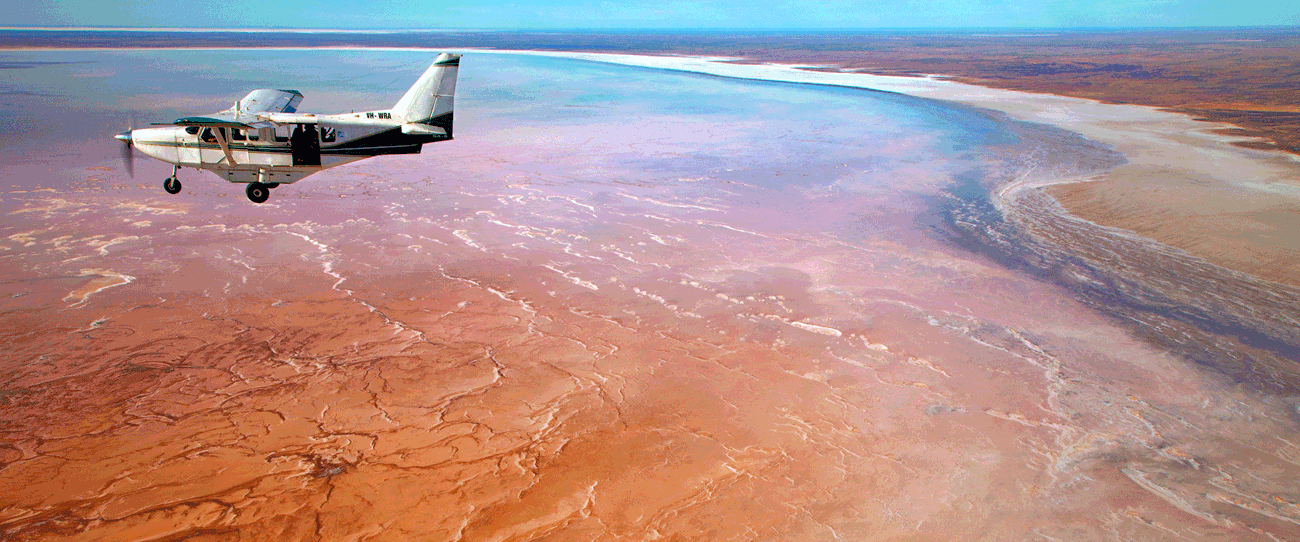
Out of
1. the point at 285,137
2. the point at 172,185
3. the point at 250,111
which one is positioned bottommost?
the point at 172,185

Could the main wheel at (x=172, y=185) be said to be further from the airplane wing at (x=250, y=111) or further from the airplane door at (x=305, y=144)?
the airplane door at (x=305, y=144)

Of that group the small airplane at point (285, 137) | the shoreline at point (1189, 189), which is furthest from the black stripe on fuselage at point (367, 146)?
the shoreline at point (1189, 189)

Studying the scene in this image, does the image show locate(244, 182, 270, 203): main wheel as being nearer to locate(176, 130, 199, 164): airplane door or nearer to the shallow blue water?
locate(176, 130, 199, 164): airplane door

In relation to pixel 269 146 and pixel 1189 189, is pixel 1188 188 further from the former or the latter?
pixel 269 146

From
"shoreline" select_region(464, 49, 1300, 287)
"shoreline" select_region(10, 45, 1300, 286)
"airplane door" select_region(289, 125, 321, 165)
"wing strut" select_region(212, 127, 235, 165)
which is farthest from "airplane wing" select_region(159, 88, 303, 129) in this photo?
"shoreline" select_region(10, 45, 1300, 286)

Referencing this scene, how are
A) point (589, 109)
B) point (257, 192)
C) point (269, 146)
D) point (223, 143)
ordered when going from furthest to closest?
1. point (589, 109)
2. point (257, 192)
3. point (269, 146)
4. point (223, 143)

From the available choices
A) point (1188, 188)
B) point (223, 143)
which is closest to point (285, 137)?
point (223, 143)

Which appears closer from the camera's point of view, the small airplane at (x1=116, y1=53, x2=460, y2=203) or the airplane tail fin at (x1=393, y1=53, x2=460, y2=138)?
the small airplane at (x1=116, y1=53, x2=460, y2=203)
